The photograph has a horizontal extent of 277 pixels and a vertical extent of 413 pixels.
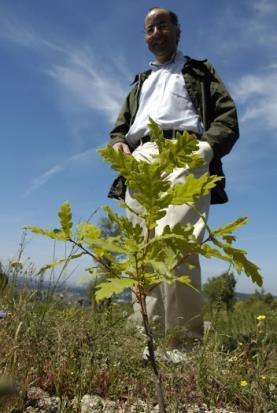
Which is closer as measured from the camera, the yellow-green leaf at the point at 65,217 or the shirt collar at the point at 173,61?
the yellow-green leaf at the point at 65,217

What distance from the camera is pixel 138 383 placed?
6.77 feet

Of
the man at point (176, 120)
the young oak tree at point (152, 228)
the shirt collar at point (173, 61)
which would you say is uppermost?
the shirt collar at point (173, 61)

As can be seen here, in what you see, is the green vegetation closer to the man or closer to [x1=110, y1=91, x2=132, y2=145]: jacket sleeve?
the man

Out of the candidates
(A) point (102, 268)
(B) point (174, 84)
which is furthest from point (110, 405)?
(B) point (174, 84)

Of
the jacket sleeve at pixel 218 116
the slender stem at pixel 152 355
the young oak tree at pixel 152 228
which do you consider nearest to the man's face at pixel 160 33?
the jacket sleeve at pixel 218 116

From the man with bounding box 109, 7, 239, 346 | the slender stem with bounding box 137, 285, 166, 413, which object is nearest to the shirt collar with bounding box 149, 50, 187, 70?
the man with bounding box 109, 7, 239, 346

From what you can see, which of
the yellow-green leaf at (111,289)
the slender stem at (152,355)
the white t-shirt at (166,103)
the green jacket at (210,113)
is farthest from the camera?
the white t-shirt at (166,103)

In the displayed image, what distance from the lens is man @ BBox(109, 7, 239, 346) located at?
9.62ft

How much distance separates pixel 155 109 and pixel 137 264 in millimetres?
2412

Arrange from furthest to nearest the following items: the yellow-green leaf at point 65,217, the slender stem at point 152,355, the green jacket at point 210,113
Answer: the green jacket at point 210,113 < the yellow-green leaf at point 65,217 < the slender stem at point 152,355

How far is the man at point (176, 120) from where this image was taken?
2.93 meters

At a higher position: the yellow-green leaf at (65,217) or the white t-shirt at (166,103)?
the white t-shirt at (166,103)

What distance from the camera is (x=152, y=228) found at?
1.04 metres

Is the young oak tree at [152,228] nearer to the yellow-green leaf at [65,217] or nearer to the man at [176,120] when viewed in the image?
the yellow-green leaf at [65,217]
